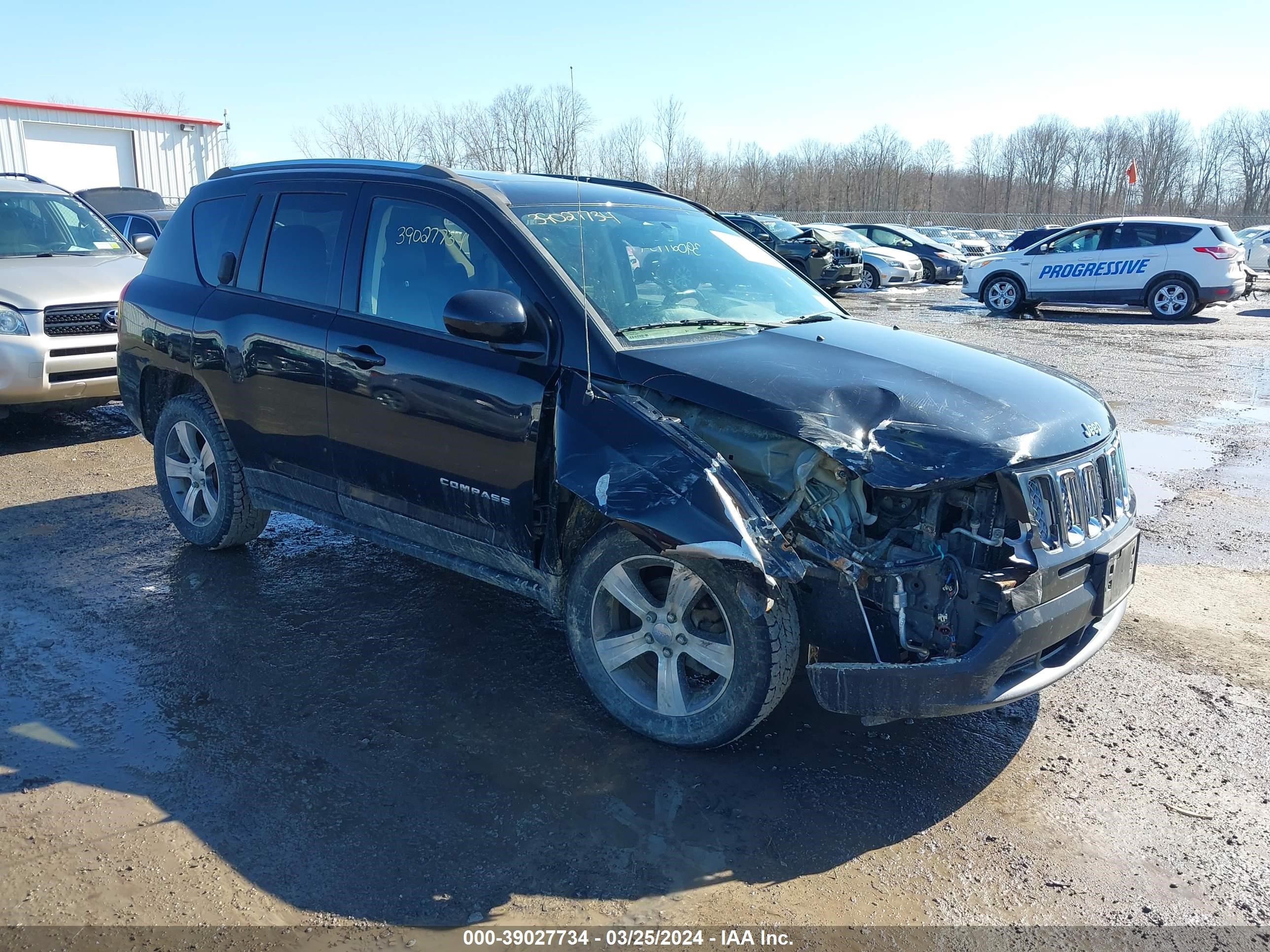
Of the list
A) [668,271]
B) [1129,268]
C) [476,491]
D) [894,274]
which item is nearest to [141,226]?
[668,271]

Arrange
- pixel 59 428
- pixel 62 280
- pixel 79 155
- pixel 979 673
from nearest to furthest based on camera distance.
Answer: pixel 979 673 < pixel 62 280 < pixel 59 428 < pixel 79 155

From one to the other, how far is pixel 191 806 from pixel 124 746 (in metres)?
0.56

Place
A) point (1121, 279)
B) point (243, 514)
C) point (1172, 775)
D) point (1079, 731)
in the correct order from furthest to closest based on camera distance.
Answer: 1. point (1121, 279)
2. point (243, 514)
3. point (1079, 731)
4. point (1172, 775)

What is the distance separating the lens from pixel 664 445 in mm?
3305

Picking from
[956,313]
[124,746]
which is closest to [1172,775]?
[124,746]

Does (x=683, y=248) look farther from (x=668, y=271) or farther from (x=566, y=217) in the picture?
(x=566, y=217)

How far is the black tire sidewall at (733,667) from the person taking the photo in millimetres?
3271

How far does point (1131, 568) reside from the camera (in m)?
3.67

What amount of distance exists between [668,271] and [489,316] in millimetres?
1026

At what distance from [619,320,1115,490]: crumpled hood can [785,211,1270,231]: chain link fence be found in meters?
55.0

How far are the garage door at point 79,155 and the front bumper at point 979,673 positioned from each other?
2824 cm

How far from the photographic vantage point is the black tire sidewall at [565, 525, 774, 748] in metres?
3.27

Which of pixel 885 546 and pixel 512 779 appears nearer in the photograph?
pixel 885 546

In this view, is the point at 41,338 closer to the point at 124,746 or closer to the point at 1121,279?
the point at 124,746
